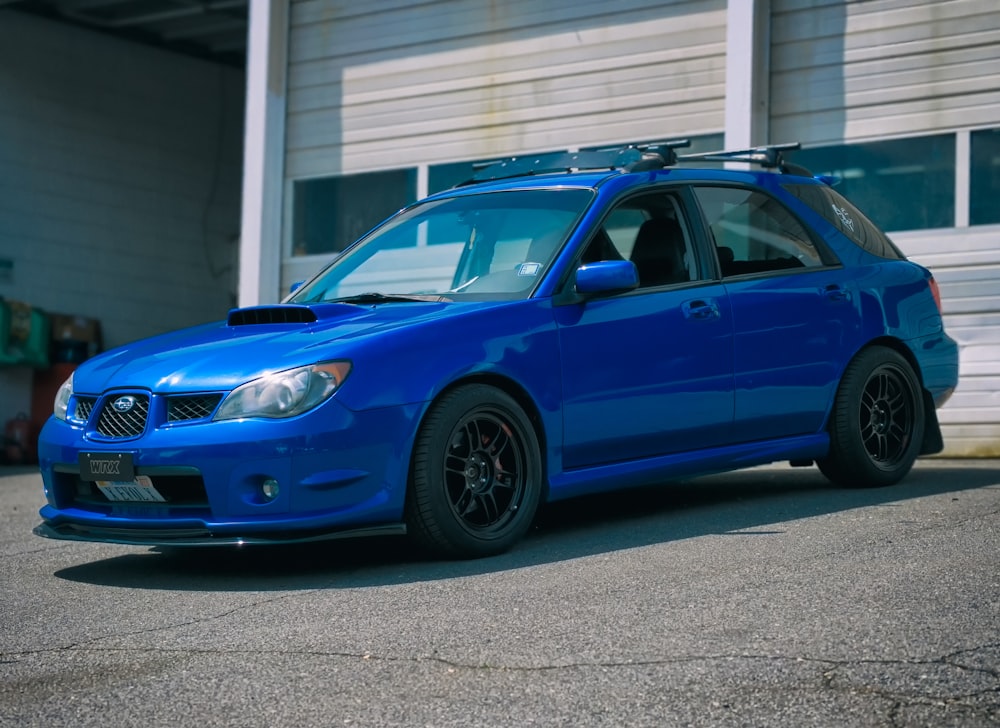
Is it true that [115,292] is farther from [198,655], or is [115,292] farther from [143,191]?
[198,655]

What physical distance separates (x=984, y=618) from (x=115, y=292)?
14.8m

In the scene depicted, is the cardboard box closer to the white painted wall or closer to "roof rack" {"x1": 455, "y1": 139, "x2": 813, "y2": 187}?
the white painted wall

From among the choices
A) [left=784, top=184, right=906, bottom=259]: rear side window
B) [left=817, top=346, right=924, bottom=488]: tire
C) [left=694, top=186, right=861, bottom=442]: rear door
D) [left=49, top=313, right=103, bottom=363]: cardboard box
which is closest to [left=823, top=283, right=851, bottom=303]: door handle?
[left=694, top=186, right=861, bottom=442]: rear door

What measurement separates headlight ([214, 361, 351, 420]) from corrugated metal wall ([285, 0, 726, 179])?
6712 millimetres

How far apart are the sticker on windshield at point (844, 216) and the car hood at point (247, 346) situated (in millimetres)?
2540

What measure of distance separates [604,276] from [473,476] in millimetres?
1028

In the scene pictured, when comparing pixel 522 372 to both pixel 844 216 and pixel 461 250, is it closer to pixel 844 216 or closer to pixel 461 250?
pixel 461 250

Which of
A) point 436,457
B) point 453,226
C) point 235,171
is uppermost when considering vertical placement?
point 235,171

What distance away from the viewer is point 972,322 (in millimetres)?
Result: 10438

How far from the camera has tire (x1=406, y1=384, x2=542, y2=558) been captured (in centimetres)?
565

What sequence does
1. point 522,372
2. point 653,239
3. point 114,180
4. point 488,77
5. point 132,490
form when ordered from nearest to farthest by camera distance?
point 132,490 < point 522,372 < point 653,239 < point 488,77 < point 114,180

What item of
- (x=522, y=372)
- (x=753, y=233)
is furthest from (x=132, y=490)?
(x=753, y=233)

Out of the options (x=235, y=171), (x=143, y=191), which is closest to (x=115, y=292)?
(x=143, y=191)

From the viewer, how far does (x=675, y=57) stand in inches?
463
